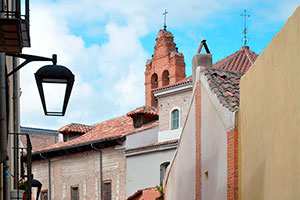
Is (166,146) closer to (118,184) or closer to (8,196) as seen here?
(118,184)

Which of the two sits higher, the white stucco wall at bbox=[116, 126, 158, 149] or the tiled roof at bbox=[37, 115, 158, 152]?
the tiled roof at bbox=[37, 115, 158, 152]

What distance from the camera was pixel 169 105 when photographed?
35188 mm

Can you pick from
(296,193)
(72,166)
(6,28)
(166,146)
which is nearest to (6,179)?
(6,28)

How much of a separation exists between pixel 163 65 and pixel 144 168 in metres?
17.4

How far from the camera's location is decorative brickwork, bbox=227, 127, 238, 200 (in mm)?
11484

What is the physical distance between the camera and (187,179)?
16.3 metres

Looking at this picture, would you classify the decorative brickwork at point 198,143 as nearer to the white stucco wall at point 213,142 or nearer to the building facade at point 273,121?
the white stucco wall at point 213,142

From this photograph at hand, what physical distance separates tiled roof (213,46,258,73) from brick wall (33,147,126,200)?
720 centimetres

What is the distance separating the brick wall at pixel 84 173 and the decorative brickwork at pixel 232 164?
2287cm

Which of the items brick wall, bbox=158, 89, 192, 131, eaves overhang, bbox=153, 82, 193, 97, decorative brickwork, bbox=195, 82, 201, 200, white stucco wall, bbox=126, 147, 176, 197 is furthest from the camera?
brick wall, bbox=158, 89, 192, 131

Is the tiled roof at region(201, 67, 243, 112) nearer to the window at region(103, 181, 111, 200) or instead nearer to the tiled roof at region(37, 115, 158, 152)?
the tiled roof at region(37, 115, 158, 152)

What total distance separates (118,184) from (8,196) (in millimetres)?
25281

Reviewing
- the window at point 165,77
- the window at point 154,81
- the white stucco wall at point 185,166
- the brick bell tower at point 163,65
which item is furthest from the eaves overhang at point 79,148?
the white stucco wall at point 185,166

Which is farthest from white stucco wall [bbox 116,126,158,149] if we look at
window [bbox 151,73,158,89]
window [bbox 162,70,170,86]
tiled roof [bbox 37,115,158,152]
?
window [bbox 151,73,158,89]
